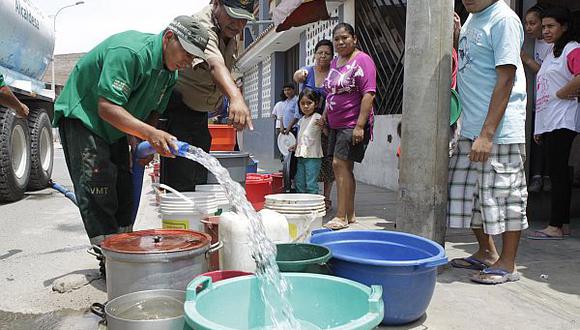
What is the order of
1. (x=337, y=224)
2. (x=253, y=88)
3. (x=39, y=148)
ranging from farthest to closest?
(x=253, y=88)
(x=39, y=148)
(x=337, y=224)

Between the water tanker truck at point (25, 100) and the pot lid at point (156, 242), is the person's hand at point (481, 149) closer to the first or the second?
the pot lid at point (156, 242)

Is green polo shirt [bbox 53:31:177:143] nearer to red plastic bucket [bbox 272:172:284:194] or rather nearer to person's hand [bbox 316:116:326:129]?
person's hand [bbox 316:116:326:129]

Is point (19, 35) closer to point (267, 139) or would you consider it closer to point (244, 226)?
point (244, 226)

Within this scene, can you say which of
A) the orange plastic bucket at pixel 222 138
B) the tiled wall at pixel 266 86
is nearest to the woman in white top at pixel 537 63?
the orange plastic bucket at pixel 222 138

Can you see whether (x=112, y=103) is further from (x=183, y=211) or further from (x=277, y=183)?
(x=277, y=183)

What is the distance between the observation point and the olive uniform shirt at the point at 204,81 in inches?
120

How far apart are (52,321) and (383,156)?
5.27 meters

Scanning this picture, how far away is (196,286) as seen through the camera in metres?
1.65

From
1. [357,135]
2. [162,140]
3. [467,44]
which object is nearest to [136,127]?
[162,140]

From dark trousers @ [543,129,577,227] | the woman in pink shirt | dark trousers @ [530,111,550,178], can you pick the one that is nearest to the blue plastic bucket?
the woman in pink shirt

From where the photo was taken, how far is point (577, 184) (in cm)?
518

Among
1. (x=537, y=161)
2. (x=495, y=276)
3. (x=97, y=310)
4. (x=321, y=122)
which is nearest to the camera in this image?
(x=97, y=310)

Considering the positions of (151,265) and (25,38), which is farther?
(25,38)

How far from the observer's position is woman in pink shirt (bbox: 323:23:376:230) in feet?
13.7
